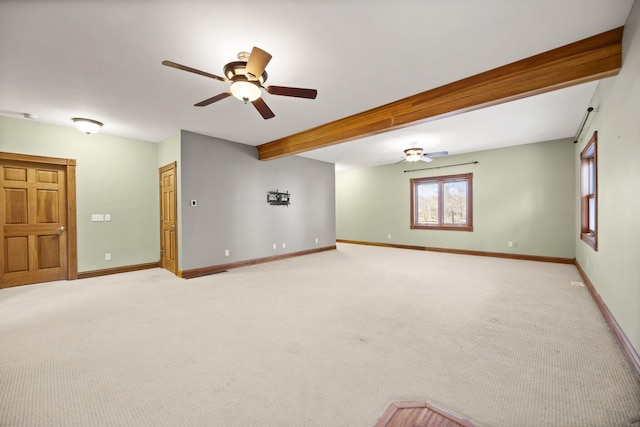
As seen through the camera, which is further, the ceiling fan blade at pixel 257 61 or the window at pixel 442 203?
the window at pixel 442 203

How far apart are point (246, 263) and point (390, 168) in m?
5.29

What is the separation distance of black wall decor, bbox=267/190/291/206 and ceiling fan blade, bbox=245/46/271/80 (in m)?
4.19

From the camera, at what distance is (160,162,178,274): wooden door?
5.18 m

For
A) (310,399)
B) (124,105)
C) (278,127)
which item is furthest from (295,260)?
(310,399)

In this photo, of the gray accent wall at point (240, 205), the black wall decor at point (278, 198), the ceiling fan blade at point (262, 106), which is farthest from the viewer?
the black wall decor at point (278, 198)

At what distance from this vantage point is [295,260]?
21.5 ft

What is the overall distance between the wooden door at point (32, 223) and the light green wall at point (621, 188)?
7419 mm

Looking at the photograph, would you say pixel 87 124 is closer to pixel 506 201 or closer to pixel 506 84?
pixel 506 84

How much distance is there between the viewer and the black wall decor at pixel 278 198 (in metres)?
6.54

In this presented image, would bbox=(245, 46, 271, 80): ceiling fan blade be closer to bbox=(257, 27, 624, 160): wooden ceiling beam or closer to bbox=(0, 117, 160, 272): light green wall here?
bbox=(257, 27, 624, 160): wooden ceiling beam

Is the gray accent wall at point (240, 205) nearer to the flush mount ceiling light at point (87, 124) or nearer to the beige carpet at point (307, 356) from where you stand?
the flush mount ceiling light at point (87, 124)

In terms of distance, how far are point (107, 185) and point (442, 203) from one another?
788 centimetres

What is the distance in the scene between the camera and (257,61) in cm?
226

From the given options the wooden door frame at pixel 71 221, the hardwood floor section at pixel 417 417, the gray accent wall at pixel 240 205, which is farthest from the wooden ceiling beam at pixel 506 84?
the wooden door frame at pixel 71 221
